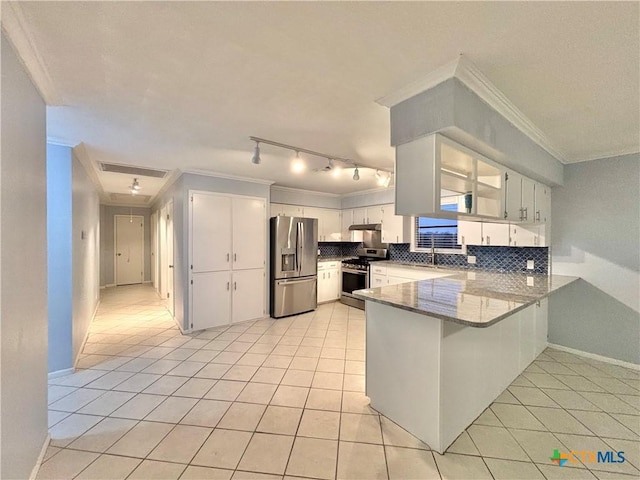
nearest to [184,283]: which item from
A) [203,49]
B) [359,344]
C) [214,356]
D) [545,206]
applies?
[214,356]

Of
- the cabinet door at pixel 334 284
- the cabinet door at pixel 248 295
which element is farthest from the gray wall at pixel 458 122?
the cabinet door at pixel 334 284

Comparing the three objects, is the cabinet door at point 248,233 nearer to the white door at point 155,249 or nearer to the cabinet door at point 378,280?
the cabinet door at point 378,280

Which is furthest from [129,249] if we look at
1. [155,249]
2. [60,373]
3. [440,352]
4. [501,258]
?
[501,258]

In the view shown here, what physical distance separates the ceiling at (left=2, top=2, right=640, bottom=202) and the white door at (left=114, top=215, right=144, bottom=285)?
21.1 ft

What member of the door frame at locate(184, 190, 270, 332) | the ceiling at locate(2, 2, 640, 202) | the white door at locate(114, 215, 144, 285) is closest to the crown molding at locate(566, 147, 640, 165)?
the ceiling at locate(2, 2, 640, 202)

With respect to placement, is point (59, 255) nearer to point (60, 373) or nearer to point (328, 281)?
point (60, 373)

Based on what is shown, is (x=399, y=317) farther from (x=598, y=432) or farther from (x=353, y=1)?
(x=353, y=1)

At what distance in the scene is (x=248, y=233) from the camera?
4.61 metres

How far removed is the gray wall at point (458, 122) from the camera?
1.60 metres

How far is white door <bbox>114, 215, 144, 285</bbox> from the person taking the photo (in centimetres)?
796

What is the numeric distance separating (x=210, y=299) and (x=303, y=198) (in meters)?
2.79

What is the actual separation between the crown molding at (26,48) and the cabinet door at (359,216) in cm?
491

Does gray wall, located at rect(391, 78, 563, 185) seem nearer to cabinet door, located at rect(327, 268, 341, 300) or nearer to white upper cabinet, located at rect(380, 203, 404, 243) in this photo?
white upper cabinet, located at rect(380, 203, 404, 243)

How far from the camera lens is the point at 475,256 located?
14.0 ft
